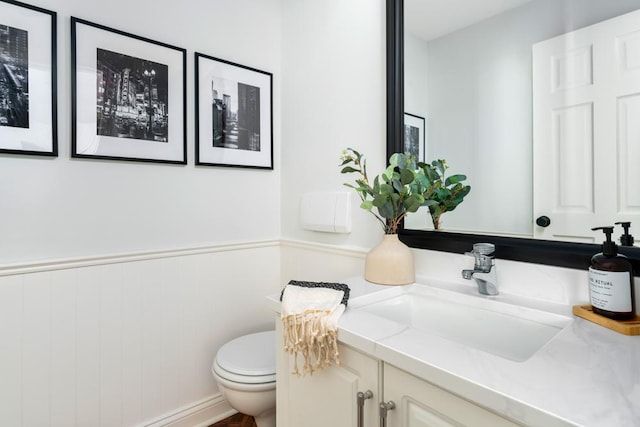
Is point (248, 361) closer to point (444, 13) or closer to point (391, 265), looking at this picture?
point (391, 265)

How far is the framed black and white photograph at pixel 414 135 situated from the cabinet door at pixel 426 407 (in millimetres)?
843

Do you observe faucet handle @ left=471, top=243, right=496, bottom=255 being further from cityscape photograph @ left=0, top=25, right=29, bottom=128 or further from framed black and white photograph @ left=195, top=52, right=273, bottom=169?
cityscape photograph @ left=0, top=25, right=29, bottom=128

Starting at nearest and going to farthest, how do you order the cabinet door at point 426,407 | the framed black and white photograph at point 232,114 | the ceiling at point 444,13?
the cabinet door at point 426,407
the ceiling at point 444,13
the framed black and white photograph at point 232,114

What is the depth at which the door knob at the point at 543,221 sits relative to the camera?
0.96 metres

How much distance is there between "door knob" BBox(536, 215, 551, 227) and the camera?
96cm

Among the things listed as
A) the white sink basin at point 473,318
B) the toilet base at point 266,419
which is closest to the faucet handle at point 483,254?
the white sink basin at point 473,318

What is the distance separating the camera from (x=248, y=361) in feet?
4.61

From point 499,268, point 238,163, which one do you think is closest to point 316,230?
point 238,163

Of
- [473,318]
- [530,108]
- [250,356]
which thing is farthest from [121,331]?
[530,108]

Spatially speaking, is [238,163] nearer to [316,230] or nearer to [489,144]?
[316,230]

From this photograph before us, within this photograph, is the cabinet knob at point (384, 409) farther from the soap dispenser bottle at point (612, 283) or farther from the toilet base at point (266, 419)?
the toilet base at point (266, 419)

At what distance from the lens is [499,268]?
107 cm

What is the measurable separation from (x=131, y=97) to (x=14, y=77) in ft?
1.25

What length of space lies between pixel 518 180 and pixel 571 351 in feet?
1.77
